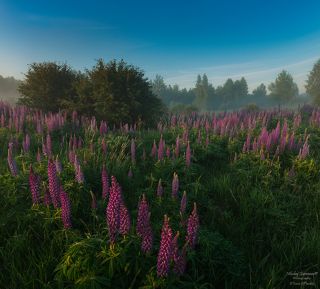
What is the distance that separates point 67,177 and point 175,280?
295 cm

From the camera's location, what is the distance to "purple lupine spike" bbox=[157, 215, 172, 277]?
2676 mm

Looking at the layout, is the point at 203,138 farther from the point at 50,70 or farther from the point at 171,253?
the point at 50,70

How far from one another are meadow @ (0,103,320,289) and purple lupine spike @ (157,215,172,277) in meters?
0.01

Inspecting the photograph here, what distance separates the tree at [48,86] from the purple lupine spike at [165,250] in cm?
1346

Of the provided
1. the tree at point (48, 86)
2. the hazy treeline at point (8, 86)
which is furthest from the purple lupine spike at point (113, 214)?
the hazy treeline at point (8, 86)

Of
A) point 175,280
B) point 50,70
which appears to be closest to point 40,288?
point 175,280

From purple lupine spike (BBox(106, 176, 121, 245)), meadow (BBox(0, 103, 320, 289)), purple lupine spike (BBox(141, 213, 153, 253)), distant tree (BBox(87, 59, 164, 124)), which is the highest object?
distant tree (BBox(87, 59, 164, 124))

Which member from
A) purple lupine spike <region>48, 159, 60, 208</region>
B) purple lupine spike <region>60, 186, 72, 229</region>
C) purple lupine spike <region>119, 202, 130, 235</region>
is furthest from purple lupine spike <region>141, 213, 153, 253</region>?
purple lupine spike <region>48, 159, 60, 208</region>

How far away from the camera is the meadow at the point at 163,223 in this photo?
3104mm

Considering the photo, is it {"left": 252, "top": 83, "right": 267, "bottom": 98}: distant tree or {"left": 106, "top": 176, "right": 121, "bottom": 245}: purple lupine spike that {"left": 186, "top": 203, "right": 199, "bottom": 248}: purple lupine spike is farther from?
{"left": 252, "top": 83, "right": 267, "bottom": 98}: distant tree

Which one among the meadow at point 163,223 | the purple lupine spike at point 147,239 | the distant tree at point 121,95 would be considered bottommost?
the meadow at point 163,223

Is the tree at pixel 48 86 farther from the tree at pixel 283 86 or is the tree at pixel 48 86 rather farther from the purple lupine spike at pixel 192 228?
the tree at pixel 283 86

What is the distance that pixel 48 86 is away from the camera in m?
15.6

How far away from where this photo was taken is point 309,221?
211 inches
